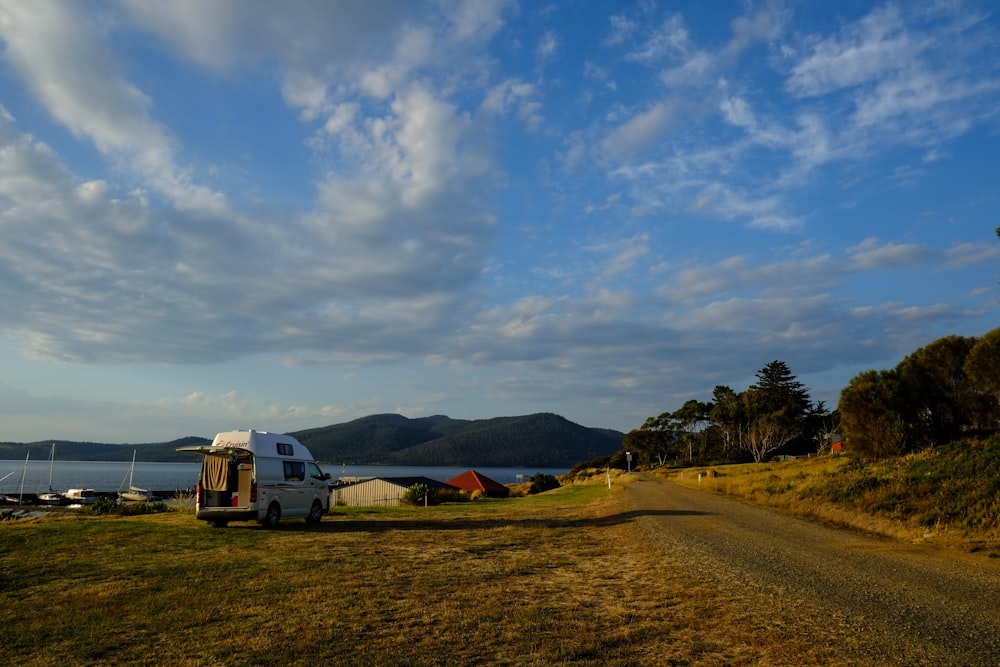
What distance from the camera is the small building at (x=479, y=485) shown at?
5297 centimetres

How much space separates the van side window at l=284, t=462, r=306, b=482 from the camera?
1903 cm

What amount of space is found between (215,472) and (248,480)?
1163 mm

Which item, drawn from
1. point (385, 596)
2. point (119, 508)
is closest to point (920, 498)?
point (385, 596)

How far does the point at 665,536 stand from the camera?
15.8m

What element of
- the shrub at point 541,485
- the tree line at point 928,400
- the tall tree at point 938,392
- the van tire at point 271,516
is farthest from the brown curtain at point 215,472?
the shrub at point 541,485

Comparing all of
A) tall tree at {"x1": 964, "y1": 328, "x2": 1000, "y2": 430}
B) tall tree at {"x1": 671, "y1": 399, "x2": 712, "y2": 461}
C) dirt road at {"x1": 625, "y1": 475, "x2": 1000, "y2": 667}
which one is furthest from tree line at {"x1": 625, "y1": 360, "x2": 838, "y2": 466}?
dirt road at {"x1": 625, "y1": 475, "x2": 1000, "y2": 667}

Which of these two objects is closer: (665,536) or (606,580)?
(606,580)

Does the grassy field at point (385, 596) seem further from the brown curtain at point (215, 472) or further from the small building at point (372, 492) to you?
the small building at point (372, 492)

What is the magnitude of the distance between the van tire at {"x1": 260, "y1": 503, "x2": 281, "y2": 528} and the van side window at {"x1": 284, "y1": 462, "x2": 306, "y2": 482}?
0.95 metres

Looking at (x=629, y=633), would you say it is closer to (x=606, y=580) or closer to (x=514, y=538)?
(x=606, y=580)

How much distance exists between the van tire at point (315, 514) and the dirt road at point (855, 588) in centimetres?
1045

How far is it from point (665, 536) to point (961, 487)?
313 inches

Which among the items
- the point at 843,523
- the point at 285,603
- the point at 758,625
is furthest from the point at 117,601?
the point at 843,523

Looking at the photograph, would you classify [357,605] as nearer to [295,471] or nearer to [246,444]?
[246,444]
